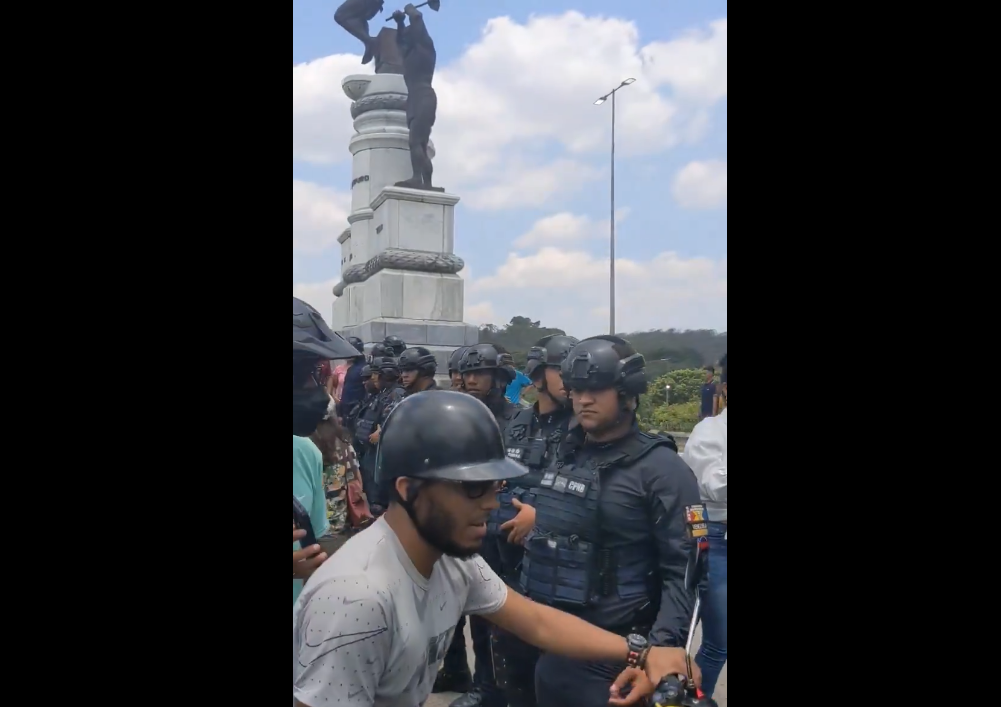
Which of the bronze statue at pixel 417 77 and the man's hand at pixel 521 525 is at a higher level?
the bronze statue at pixel 417 77

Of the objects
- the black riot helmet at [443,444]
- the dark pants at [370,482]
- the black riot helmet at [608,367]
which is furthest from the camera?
the black riot helmet at [608,367]

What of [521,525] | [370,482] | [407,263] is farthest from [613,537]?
[407,263]

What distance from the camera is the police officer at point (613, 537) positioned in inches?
122

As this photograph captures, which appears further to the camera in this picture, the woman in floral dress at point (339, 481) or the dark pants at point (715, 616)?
the dark pants at point (715, 616)

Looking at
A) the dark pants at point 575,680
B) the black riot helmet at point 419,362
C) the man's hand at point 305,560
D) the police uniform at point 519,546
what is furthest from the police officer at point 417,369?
the dark pants at point 575,680

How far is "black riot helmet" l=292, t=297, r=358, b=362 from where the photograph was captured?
2.99 meters

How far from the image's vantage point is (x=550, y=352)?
3.34 metres

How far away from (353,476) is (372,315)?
715 millimetres

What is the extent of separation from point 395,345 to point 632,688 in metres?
1.66

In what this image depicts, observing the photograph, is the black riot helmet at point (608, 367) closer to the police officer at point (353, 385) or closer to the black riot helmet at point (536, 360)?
the black riot helmet at point (536, 360)

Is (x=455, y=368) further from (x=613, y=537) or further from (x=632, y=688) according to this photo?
(x=632, y=688)

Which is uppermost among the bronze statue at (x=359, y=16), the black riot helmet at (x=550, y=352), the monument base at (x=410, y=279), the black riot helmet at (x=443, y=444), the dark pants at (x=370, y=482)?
the bronze statue at (x=359, y=16)

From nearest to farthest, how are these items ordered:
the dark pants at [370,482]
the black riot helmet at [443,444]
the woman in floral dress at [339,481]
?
1. the black riot helmet at [443,444]
2. the dark pants at [370,482]
3. the woman in floral dress at [339,481]

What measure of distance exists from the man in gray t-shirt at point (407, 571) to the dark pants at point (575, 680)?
506 millimetres
